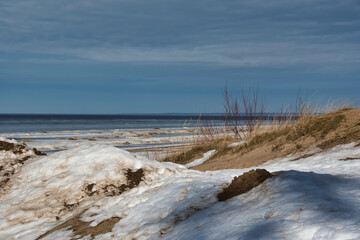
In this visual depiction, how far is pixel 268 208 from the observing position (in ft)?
7.09

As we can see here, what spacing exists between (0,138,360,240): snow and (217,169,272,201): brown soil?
0.09 meters

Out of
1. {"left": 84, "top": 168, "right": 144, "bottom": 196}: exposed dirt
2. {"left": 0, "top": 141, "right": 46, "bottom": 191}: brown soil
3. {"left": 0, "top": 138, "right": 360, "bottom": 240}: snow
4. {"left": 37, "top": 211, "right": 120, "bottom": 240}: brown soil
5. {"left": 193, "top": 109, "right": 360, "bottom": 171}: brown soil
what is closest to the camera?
{"left": 0, "top": 138, "right": 360, "bottom": 240}: snow

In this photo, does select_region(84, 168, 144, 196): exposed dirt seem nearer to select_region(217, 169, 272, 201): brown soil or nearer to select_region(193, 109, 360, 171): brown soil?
select_region(217, 169, 272, 201): brown soil

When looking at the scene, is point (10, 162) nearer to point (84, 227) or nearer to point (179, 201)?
point (84, 227)

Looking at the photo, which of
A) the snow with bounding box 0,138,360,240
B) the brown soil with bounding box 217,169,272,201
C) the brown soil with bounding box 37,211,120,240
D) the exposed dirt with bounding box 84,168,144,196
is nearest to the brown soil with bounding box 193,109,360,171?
the snow with bounding box 0,138,360,240

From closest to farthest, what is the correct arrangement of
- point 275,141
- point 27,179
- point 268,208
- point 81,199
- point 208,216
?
point 268,208
point 208,216
point 81,199
point 27,179
point 275,141

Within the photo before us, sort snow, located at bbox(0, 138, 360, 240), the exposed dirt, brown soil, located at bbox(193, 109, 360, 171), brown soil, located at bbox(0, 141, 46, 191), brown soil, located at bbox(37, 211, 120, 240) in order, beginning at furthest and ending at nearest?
brown soil, located at bbox(193, 109, 360, 171)
brown soil, located at bbox(0, 141, 46, 191)
the exposed dirt
brown soil, located at bbox(37, 211, 120, 240)
snow, located at bbox(0, 138, 360, 240)

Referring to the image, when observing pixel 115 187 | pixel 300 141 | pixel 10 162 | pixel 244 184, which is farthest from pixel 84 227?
pixel 300 141

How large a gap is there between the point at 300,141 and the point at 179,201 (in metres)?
4.04

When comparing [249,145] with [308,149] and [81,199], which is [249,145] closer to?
[308,149]

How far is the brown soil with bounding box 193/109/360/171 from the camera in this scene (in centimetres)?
563

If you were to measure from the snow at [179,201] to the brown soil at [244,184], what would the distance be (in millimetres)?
89

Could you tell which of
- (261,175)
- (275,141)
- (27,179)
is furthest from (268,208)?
(275,141)

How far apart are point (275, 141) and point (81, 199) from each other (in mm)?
4659
